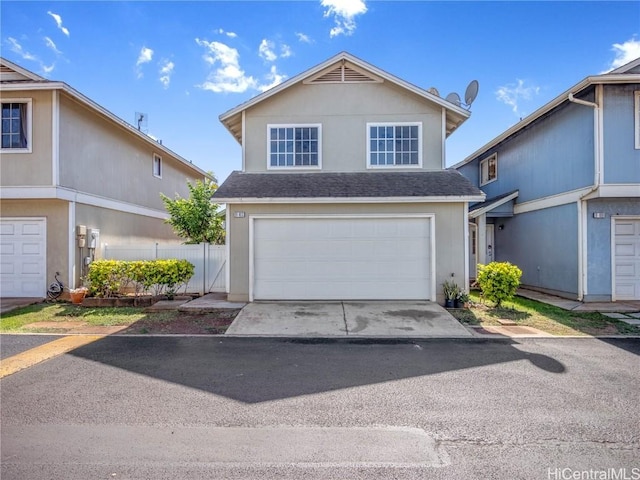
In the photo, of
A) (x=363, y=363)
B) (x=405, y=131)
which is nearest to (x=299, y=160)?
(x=405, y=131)

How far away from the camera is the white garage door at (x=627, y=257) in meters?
9.95

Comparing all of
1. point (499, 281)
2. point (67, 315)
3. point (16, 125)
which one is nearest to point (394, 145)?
point (499, 281)

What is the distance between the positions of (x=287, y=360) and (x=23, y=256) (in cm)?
998

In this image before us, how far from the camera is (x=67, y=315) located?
8469 mm

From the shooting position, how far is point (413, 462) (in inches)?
113

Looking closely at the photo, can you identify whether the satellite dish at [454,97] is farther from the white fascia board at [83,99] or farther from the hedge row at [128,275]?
the white fascia board at [83,99]

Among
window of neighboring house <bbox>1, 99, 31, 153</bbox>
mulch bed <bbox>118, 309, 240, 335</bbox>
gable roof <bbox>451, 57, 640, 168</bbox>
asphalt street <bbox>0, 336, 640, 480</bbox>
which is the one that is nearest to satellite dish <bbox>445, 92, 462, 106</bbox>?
gable roof <bbox>451, 57, 640, 168</bbox>

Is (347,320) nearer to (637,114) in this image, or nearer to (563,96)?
(563,96)

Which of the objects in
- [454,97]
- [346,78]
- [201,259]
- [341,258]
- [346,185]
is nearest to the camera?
[341,258]

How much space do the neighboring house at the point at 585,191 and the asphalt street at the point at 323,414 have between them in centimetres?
524

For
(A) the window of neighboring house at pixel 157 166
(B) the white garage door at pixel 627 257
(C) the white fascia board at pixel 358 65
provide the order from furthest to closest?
(A) the window of neighboring house at pixel 157 166, (C) the white fascia board at pixel 358 65, (B) the white garage door at pixel 627 257

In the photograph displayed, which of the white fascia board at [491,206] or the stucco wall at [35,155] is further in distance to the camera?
the white fascia board at [491,206]

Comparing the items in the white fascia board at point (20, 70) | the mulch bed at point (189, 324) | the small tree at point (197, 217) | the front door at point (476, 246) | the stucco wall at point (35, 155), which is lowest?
the mulch bed at point (189, 324)

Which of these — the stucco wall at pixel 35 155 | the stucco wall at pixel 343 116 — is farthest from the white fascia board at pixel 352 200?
the stucco wall at pixel 35 155
